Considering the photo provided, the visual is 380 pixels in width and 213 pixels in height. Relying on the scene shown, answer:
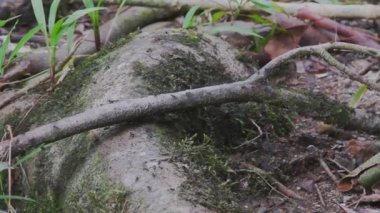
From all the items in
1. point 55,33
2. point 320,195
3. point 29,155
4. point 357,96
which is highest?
point 55,33

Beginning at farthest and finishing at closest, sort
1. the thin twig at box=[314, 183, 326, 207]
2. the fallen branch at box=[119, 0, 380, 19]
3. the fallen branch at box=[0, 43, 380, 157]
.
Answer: the fallen branch at box=[119, 0, 380, 19] < the thin twig at box=[314, 183, 326, 207] < the fallen branch at box=[0, 43, 380, 157]

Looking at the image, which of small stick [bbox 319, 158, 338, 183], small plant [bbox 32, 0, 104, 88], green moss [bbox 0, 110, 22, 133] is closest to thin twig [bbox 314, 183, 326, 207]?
small stick [bbox 319, 158, 338, 183]

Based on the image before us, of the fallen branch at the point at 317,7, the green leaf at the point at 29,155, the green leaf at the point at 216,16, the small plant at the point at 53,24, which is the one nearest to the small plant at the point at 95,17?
the small plant at the point at 53,24

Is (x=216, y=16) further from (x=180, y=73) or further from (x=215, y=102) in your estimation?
(x=215, y=102)

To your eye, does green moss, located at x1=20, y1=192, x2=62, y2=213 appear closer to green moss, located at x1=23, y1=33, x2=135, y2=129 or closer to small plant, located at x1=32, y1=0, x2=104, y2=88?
green moss, located at x1=23, y1=33, x2=135, y2=129

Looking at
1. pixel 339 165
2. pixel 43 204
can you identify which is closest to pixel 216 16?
pixel 339 165

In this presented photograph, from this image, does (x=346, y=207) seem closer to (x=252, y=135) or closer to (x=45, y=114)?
(x=252, y=135)

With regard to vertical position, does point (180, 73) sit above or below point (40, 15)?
below

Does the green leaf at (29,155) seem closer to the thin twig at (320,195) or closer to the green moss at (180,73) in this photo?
the green moss at (180,73)

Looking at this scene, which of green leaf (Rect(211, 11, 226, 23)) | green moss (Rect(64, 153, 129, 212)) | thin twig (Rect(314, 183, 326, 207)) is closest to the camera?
green moss (Rect(64, 153, 129, 212))

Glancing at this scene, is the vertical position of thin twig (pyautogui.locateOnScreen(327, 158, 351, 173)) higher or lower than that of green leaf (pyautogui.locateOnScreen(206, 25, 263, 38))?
lower
